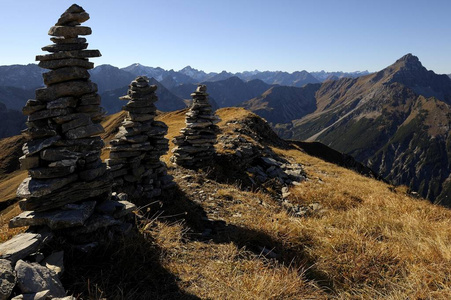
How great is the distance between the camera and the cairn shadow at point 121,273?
229 inches

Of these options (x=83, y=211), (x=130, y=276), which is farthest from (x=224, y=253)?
(x=83, y=211)

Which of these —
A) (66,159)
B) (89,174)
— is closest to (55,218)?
(89,174)

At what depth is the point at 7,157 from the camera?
112688 mm

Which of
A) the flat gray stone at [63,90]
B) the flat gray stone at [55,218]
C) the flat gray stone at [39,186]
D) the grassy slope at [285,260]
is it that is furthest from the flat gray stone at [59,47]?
the grassy slope at [285,260]

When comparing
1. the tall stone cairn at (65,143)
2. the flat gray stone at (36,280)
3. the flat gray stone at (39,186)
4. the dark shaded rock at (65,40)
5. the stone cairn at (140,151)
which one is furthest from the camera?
the stone cairn at (140,151)

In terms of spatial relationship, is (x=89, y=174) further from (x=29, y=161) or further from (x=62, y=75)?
(x=62, y=75)

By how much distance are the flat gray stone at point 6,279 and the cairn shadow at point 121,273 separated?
109 cm

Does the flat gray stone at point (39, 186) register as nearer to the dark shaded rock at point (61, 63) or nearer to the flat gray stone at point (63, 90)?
the flat gray stone at point (63, 90)

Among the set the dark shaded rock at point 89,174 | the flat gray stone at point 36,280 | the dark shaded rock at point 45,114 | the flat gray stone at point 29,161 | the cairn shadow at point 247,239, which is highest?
the dark shaded rock at point 45,114

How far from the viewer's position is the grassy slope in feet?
19.5

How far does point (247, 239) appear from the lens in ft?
29.2

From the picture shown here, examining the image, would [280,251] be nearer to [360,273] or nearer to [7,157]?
[360,273]

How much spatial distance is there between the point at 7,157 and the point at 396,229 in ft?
455

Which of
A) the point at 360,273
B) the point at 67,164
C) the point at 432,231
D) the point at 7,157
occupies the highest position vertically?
the point at 67,164
